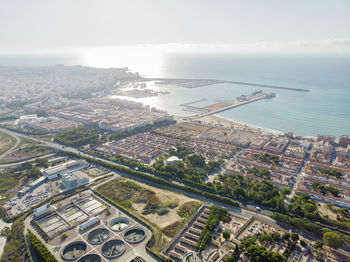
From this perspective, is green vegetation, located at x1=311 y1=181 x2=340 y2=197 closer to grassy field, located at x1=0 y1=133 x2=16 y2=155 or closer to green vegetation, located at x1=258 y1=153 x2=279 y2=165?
green vegetation, located at x1=258 y1=153 x2=279 y2=165

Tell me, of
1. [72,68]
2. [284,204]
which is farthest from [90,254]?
[72,68]

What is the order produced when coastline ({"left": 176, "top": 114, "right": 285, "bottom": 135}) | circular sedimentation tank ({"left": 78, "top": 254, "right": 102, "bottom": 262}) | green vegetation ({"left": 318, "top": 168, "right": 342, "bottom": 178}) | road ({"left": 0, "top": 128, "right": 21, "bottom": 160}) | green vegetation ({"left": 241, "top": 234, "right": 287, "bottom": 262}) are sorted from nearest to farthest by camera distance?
1. green vegetation ({"left": 241, "top": 234, "right": 287, "bottom": 262})
2. circular sedimentation tank ({"left": 78, "top": 254, "right": 102, "bottom": 262})
3. green vegetation ({"left": 318, "top": 168, "right": 342, "bottom": 178})
4. road ({"left": 0, "top": 128, "right": 21, "bottom": 160})
5. coastline ({"left": 176, "top": 114, "right": 285, "bottom": 135})

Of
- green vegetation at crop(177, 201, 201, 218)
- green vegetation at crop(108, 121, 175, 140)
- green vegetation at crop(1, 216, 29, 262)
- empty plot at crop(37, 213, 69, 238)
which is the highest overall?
green vegetation at crop(108, 121, 175, 140)

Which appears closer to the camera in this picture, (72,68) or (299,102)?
(299,102)

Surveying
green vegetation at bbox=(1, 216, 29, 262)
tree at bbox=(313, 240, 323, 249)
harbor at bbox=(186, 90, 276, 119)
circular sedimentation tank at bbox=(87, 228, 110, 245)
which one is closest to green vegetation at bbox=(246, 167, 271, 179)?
tree at bbox=(313, 240, 323, 249)

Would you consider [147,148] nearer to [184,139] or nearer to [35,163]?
[184,139]

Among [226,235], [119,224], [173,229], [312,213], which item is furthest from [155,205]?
[312,213]

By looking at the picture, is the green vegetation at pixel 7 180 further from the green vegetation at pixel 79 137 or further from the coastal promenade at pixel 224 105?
the coastal promenade at pixel 224 105
